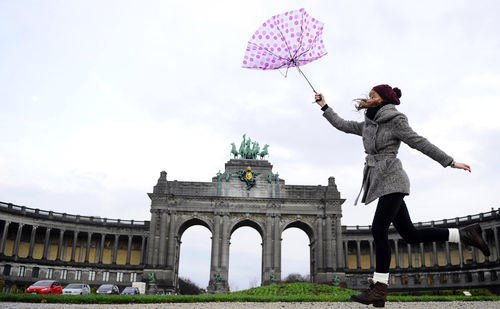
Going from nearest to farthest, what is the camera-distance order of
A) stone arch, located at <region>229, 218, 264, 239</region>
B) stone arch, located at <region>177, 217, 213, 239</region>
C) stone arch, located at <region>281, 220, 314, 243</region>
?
1. stone arch, located at <region>177, 217, 213, 239</region>
2. stone arch, located at <region>229, 218, 264, 239</region>
3. stone arch, located at <region>281, 220, 314, 243</region>

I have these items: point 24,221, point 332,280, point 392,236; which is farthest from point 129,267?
point 392,236

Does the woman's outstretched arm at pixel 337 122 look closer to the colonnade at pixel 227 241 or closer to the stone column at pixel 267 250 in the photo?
the colonnade at pixel 227 241

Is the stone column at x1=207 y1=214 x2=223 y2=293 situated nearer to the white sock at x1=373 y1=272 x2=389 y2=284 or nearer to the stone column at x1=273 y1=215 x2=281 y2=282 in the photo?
the stone column at x1=273 y1=215 x2=281 y2=282

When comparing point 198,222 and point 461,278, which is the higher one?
point 198,222

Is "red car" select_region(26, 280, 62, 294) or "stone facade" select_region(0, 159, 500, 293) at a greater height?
"stone facade" select_region(0, 159, 500, 293)

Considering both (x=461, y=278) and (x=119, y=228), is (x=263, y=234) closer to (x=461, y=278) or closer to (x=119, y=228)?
(x=119, y=228)

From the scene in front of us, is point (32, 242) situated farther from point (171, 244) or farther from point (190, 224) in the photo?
point (190, 224)

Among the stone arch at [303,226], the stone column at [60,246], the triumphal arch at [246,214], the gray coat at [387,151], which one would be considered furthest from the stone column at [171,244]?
the gray coat at [387,151]

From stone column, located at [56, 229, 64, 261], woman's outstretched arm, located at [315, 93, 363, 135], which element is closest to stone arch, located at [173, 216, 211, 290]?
stone column, located at [56, 229, 64, 261]

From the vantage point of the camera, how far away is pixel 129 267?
75.9m

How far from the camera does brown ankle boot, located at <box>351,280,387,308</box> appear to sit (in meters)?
6.83

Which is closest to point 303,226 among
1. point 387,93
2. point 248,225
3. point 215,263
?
point 248,225

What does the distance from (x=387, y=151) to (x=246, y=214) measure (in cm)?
6441

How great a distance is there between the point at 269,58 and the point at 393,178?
14.7ft
